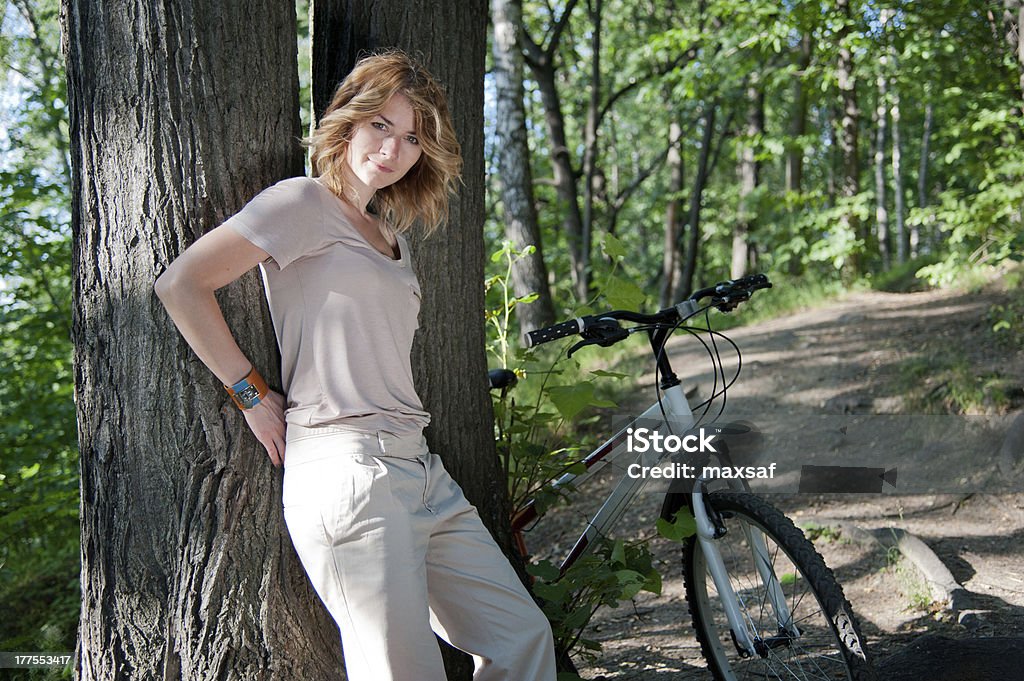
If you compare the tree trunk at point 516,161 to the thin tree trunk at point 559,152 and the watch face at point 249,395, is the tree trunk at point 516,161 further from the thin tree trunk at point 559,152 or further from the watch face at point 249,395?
the watch face at point 249,395

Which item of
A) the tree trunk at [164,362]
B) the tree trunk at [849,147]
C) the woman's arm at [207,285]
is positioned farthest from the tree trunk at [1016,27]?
the woman's arm at [207,285]

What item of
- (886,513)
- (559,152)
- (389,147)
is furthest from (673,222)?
(389,147)

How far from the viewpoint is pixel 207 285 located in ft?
6.28

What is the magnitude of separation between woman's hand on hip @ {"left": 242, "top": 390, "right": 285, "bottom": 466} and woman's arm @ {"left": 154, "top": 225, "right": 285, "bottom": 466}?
5.2 inches

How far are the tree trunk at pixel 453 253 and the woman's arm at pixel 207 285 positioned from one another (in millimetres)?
752

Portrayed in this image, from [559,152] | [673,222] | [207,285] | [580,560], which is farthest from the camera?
[673,222]

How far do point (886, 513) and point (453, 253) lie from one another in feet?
10.4

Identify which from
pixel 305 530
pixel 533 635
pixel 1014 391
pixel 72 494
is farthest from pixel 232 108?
pixel 1014 391

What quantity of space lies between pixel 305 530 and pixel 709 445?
127cm

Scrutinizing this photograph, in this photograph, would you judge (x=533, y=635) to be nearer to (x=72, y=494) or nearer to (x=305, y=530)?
(x=305, y=530)

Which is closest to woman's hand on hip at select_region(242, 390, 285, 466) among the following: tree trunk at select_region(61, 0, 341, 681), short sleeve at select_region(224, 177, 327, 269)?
tree trunk at select_region(61, 0, 341, 681)

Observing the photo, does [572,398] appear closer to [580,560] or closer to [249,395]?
[580,560]

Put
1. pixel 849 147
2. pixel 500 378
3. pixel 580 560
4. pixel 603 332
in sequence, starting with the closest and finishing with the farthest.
A: pixel 603 332 → pixel 580 560 → pixel 500 378 → pixel 849 147

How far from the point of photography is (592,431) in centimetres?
604
